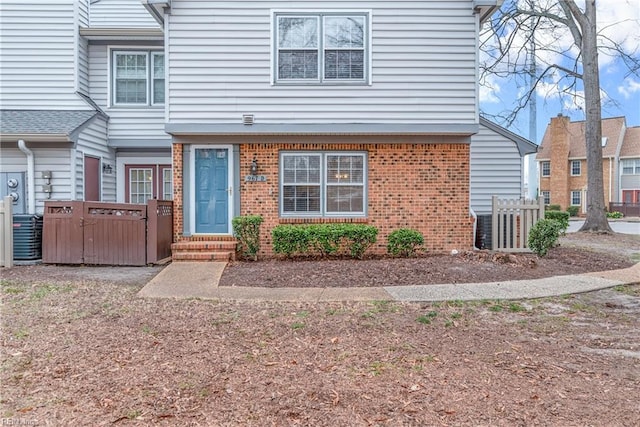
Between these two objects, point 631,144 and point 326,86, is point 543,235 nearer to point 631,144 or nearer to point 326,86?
point 326,86

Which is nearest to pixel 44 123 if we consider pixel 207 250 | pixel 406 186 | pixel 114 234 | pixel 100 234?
pixel 100 234

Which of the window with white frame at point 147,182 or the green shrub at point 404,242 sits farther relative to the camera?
the window with white frame at point 147,182

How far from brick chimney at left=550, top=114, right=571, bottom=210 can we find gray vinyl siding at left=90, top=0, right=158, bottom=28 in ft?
113

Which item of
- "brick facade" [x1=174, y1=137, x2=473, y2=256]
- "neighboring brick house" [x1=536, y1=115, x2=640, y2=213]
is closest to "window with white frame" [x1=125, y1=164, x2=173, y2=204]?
"brick facade" [x1=174, y1=137, x2=473, y2=256]

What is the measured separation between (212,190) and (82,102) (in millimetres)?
4830

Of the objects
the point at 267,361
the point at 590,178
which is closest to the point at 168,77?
the point at 267,361

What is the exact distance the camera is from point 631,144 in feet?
120

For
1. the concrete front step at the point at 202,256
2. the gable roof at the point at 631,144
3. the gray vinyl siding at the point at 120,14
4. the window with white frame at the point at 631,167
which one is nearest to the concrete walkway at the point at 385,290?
the concrete front step at the point at 202,256

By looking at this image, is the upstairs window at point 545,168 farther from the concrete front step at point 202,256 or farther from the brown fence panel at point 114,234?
the brown fence panel at point 114,234

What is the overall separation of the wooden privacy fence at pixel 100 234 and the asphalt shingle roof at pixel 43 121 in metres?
2.38

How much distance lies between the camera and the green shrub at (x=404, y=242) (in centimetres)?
953

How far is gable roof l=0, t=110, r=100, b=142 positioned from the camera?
10.1 metres

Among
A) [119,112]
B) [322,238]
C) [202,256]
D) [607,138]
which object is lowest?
[202,256]

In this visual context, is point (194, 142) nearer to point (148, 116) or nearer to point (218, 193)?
point (218, 193)
